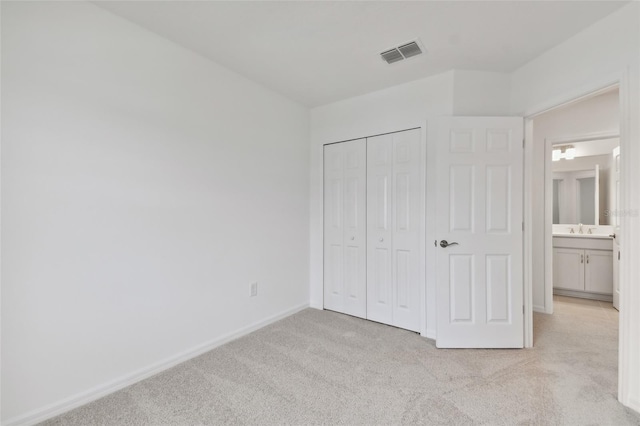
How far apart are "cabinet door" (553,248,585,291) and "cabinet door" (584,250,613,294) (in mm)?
60

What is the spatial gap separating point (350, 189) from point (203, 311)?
1.97 meters

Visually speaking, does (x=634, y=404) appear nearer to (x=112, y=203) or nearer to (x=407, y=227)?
(x=407, y=227)

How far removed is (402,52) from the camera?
238cm

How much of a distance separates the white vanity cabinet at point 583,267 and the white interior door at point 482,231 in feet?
7.51

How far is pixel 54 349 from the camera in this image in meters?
1.70

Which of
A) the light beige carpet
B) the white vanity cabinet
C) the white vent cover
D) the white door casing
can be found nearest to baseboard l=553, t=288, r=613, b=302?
the white vanity cabinet

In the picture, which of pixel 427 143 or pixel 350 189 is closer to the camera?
pixel 427 143

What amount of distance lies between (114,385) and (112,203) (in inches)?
47.5

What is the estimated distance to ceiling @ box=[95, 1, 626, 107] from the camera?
1854 mm

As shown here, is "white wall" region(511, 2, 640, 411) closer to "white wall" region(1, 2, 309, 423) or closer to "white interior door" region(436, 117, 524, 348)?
"white interior door" region(436, 117, 524, 348)

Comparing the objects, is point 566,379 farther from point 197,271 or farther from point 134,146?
point 134,146

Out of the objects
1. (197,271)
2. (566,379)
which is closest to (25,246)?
(197,271)

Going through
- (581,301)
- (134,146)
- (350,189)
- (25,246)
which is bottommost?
(581,301)

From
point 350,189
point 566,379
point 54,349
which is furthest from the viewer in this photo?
point 350,189
